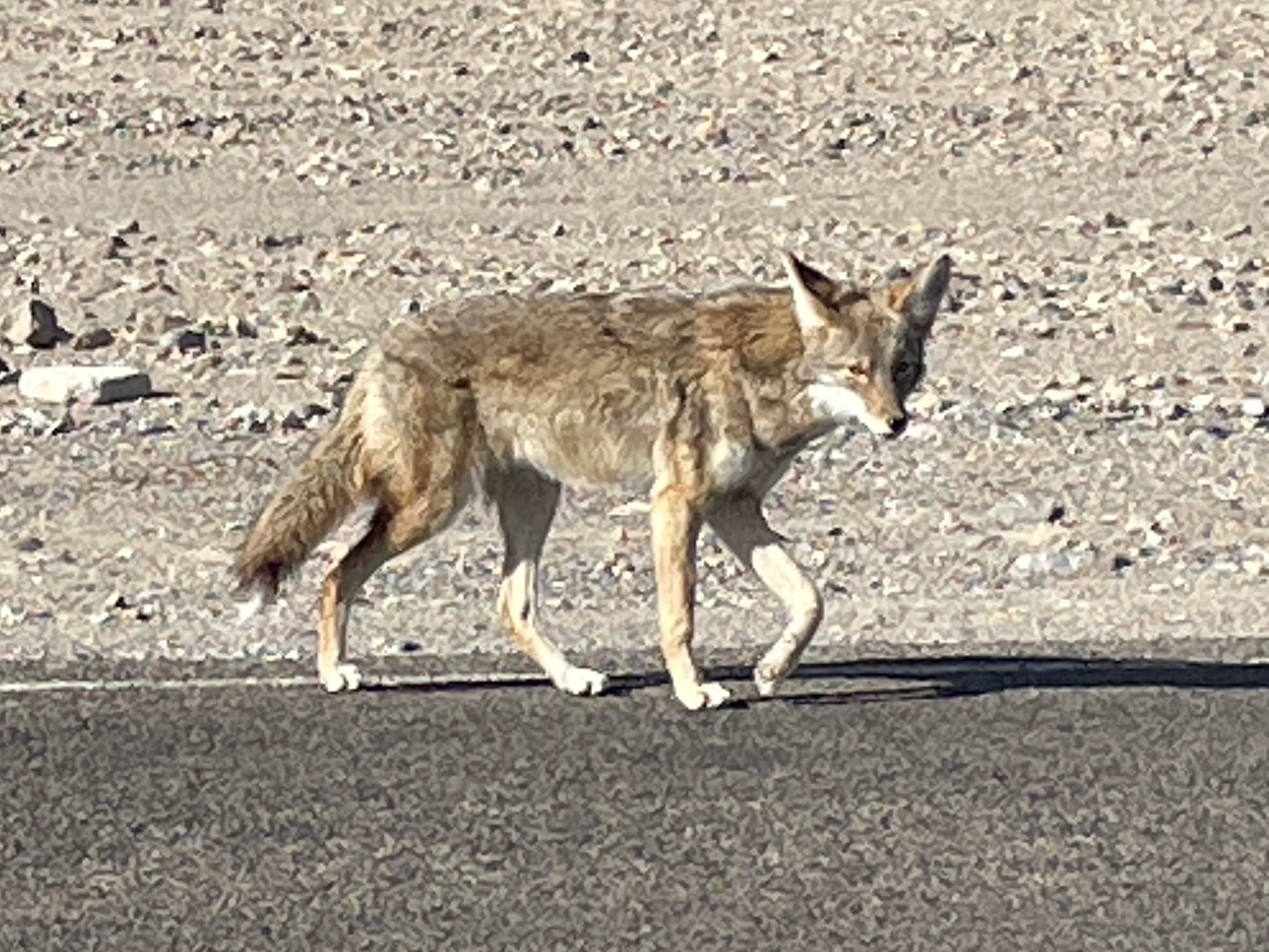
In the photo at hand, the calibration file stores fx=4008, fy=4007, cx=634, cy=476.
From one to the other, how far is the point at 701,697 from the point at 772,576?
38cm

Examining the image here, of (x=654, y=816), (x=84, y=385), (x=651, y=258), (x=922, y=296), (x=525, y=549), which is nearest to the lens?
(x=654, y=816)

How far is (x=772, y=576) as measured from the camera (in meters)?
8.19

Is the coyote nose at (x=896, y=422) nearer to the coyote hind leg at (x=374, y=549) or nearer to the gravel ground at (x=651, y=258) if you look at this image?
the gravel ground at (x=651, y=258)

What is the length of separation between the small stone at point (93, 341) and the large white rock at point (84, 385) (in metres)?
0.96

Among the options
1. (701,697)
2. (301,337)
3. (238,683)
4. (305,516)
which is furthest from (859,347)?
(301,337)

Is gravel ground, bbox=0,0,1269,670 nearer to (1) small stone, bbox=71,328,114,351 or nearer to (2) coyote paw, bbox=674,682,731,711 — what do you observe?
(1) small stone, bbox=71,328,114,351

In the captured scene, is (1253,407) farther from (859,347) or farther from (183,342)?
→ (859,347)

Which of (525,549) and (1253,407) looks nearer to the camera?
(525,549)

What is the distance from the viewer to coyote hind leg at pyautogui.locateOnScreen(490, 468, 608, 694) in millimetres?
8289

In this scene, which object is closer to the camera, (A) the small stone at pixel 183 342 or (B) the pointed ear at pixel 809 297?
(B) the pointed ear at pixel 809 297

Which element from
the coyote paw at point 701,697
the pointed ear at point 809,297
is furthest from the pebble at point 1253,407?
the coyote paw at point 701,697

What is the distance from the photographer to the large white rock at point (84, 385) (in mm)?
12500

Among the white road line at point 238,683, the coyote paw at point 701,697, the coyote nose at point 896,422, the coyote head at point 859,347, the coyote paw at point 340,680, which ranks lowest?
the white road line at point 238,683

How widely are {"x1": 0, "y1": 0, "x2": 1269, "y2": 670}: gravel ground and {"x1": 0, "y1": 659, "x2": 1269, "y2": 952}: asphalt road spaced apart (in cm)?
77
